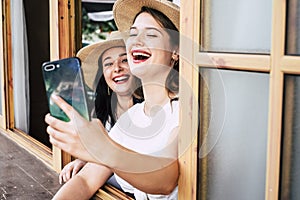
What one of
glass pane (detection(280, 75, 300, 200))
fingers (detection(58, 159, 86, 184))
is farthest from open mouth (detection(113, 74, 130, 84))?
glass pane (detection(280, 75, 300, 200))

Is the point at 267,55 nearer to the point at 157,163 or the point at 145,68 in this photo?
the point at 157,163

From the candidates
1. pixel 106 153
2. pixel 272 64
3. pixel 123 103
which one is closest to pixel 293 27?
pixel 272 64

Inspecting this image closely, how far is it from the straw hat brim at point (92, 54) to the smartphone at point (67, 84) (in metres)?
0.75

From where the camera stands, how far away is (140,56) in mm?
1840

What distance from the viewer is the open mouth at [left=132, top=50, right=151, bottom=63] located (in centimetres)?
183

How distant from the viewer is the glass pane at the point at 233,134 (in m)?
1.29

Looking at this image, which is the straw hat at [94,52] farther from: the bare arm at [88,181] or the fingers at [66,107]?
the fingers at [66,107]

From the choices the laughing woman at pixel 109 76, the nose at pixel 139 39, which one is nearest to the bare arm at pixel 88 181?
the laughing woman at pixel 109 76

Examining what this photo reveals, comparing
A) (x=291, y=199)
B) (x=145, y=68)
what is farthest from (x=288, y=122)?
(x=145, y=68)

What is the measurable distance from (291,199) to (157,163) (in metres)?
0.51

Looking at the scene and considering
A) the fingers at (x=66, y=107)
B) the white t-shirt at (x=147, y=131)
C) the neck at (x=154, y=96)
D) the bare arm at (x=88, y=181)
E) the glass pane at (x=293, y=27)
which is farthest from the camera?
the bare arm at (x=88, y=181)

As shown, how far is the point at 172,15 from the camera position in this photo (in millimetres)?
1822

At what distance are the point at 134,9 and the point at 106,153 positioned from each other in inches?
29.9

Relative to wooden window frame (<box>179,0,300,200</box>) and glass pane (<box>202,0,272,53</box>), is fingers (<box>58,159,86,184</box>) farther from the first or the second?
glass pane (<box>202,0,272,53</box>)
